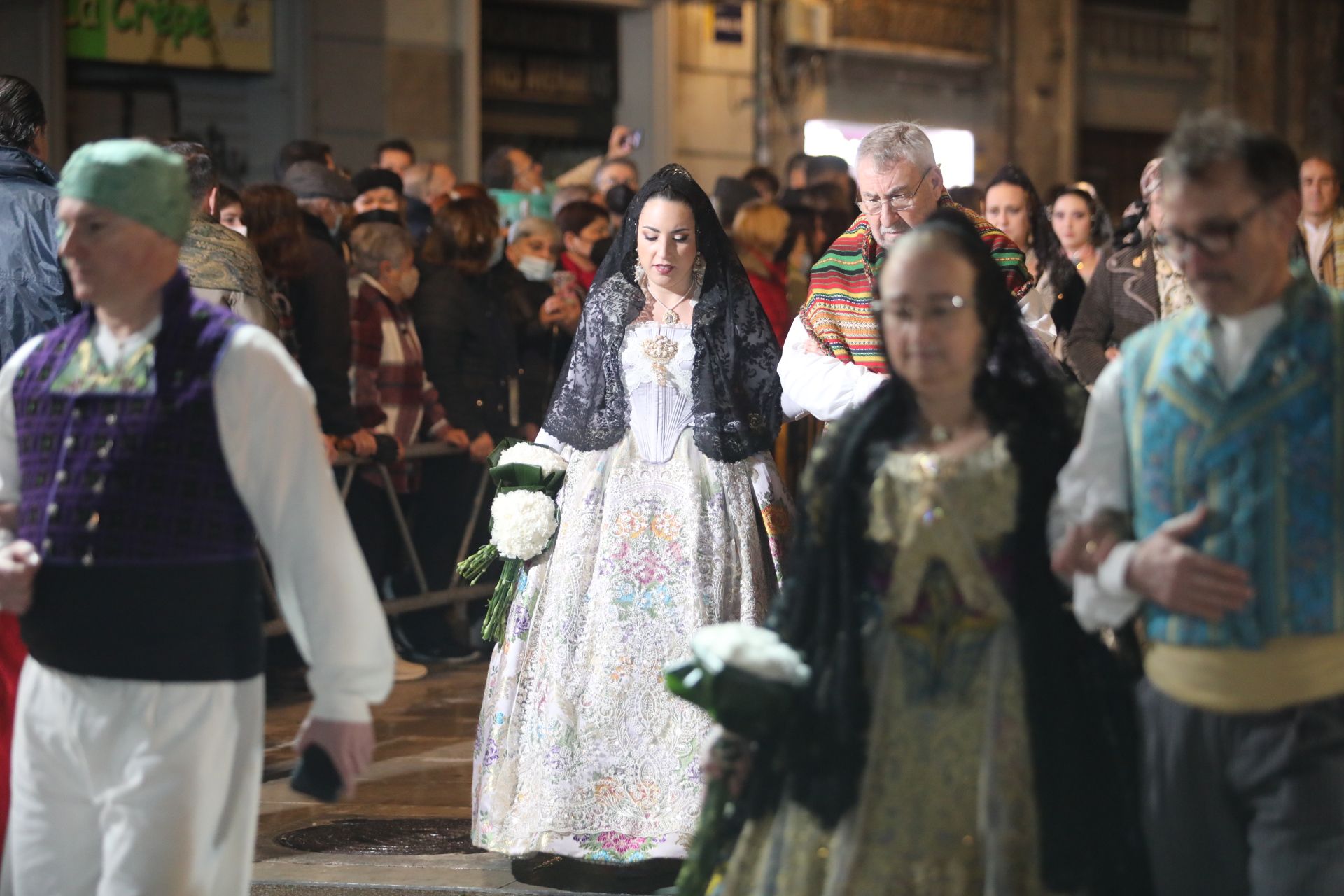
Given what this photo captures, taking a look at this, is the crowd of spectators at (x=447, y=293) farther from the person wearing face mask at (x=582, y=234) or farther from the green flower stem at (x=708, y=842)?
the green flower stem at (x=708, y=842)

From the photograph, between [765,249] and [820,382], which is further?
[765,249]

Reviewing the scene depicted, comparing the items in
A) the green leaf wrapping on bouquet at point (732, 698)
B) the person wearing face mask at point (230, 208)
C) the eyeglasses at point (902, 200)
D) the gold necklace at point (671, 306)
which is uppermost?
the person wearing face mask at point (230, 208)

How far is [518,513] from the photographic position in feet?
19.4

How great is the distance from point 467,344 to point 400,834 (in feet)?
11.9

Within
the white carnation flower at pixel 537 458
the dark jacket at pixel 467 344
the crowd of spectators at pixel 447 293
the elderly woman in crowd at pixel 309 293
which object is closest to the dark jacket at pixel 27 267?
the white carnation flower at pixel 537 458

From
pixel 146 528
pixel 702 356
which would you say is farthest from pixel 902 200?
pixel 146 528

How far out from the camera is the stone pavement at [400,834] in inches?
226

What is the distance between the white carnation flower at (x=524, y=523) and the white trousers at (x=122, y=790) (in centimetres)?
233

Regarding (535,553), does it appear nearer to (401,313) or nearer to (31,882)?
(31,882)

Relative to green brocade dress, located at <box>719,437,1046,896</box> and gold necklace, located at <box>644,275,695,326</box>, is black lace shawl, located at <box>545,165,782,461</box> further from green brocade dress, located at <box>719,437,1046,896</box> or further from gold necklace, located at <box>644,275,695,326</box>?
green brocade dress, located at <box>719,437,1046,896</box>

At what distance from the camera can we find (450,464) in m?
9.72

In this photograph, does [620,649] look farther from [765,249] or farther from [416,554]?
[765,249]

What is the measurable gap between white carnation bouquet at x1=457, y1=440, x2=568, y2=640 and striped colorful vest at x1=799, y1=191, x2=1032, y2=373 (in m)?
0.88

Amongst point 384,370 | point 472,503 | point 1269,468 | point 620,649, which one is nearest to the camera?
point 1269,468
